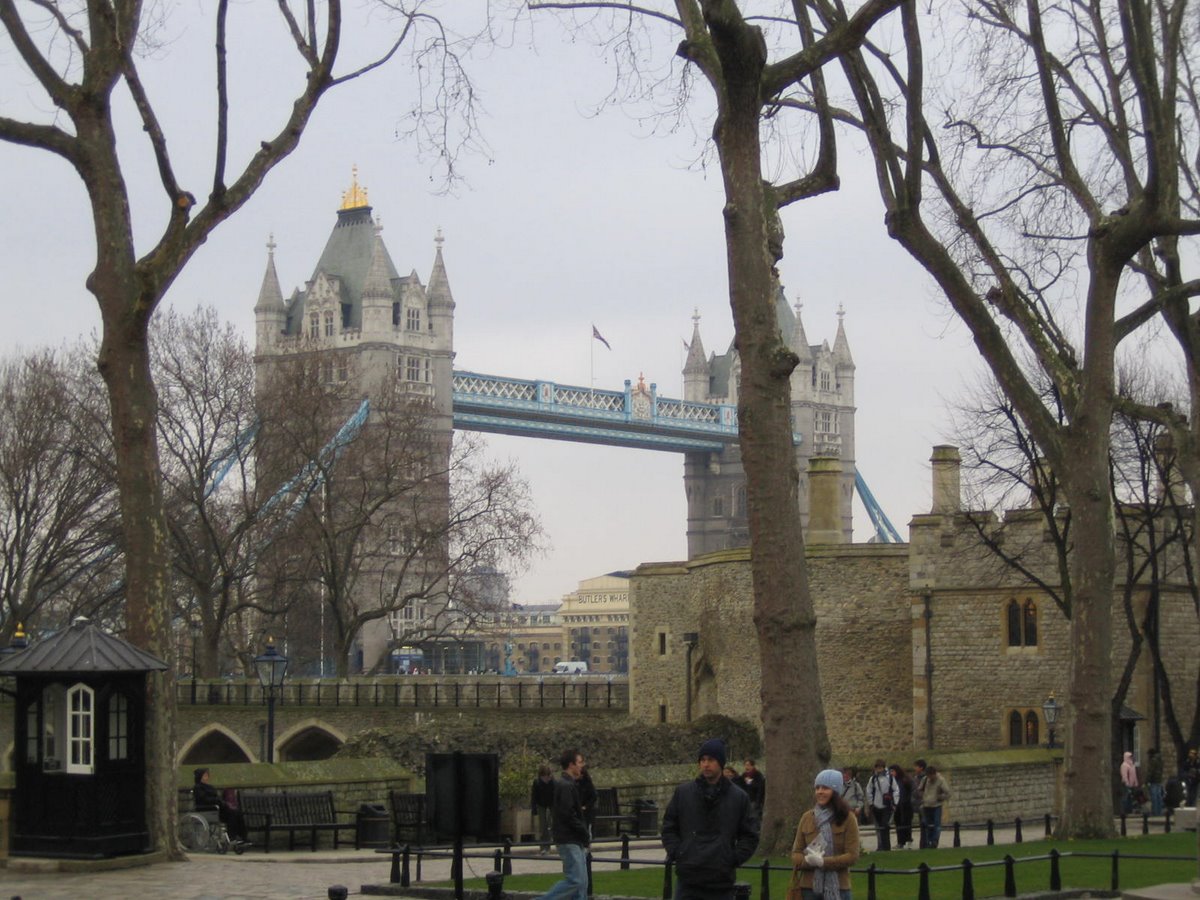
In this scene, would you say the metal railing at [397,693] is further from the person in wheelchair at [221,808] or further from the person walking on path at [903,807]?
the person in wheelchair at [221,808]

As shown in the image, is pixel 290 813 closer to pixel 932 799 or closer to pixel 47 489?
pixel 932 799

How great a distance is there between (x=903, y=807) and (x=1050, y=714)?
6771 mm

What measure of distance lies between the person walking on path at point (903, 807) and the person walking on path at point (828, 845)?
10839 millimetres

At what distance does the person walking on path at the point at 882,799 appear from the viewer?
61.5 feet

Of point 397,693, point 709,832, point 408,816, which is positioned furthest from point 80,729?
point 397,693

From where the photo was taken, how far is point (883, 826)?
17.5 meters

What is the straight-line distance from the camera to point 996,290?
18500 millimetres

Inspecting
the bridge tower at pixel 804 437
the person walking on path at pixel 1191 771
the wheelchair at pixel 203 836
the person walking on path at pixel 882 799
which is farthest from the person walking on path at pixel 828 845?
the bridge tower at pixel 804 437

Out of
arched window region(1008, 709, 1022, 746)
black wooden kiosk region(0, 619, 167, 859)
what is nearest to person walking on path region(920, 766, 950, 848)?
black wooden kiosk region(0, 619, 167, 859)

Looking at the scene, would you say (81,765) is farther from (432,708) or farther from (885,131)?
(432,708)

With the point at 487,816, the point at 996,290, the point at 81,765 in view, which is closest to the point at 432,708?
the point at 996,290

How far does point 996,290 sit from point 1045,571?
11460 millimetres

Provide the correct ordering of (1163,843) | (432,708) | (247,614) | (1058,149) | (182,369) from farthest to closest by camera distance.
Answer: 1. (247,614)
2. (432,708)
3. (182,369)
4. (1058,149)
5. (1163,843)

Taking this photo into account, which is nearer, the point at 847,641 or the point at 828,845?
the point at 828,845
